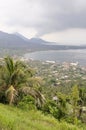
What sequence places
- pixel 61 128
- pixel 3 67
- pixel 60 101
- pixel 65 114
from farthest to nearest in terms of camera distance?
1. pixel 60 101
2. pixel 65 114
3. pixel 3 67
4. pixel 61 128

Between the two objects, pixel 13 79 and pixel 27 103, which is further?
pixel 13 79

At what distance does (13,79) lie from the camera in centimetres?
1008

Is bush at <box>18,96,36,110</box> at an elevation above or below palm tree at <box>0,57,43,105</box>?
below

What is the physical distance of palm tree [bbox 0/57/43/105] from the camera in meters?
9.71

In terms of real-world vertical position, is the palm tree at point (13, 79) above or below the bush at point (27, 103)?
above

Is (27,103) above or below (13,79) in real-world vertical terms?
below

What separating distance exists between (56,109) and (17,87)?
4480mm

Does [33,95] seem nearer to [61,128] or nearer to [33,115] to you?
[33,115]

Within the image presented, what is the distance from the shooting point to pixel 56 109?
45.8ft

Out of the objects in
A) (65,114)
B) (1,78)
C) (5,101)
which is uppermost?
(1,78)

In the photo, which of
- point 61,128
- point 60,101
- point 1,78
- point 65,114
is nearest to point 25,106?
point 1,78

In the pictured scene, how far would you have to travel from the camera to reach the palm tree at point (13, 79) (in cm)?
971

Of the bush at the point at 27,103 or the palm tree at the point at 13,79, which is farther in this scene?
the palm tree at the point at 13,79

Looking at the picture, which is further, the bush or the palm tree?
the palm tree
